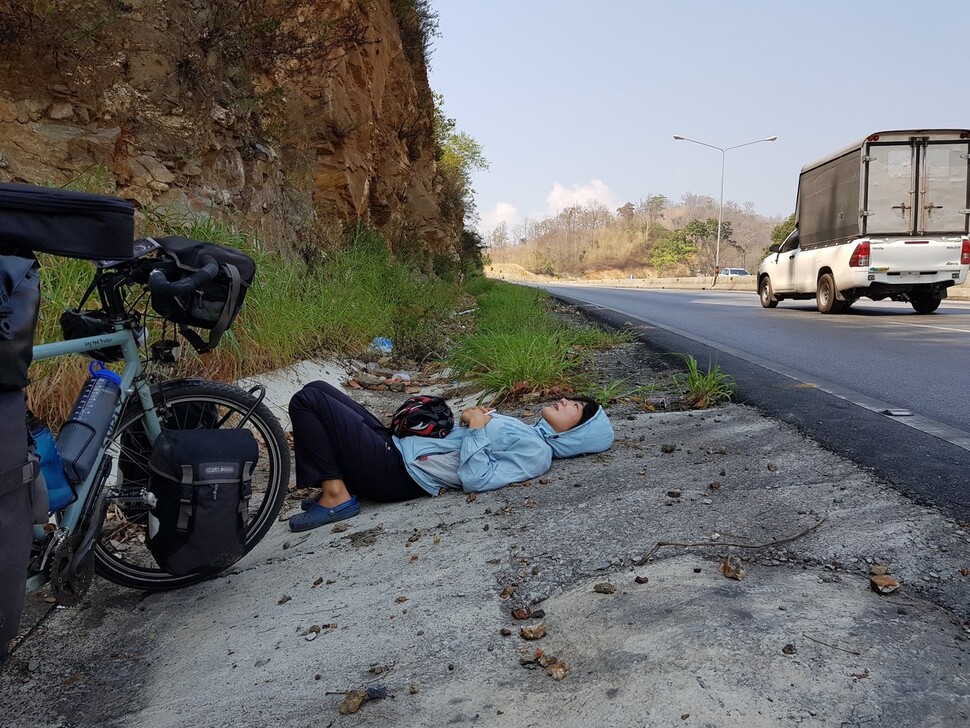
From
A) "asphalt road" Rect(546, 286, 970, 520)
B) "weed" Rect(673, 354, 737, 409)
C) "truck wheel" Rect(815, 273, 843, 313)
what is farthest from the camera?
"truck wheel" Rect(815, 273, 843, 313)

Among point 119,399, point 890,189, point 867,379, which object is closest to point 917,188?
point 890,189

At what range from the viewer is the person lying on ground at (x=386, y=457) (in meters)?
3.53

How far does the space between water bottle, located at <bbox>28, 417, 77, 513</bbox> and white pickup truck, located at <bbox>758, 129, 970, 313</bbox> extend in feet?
41.8

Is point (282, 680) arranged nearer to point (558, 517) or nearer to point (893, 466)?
point (558, 517)

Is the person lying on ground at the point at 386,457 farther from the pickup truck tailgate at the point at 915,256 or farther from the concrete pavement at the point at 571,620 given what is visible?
the pickup truck tailgate at the point at 915,256

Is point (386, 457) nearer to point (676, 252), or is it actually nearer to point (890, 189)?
point (890, 189)

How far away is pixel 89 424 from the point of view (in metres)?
2.57

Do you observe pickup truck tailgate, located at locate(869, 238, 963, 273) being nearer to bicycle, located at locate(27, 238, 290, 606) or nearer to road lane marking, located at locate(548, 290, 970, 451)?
road lane marking, located at locate(548, 290, 970, 451)

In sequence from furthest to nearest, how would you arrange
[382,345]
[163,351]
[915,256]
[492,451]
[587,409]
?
[915,256] < [382,345] < [587,409] < [492,451] < [163,351]

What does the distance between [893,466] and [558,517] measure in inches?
60.7

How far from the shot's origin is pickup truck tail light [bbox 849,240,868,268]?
12.0 m

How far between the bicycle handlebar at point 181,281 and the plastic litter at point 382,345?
5.50m

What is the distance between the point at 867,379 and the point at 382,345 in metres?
5.08

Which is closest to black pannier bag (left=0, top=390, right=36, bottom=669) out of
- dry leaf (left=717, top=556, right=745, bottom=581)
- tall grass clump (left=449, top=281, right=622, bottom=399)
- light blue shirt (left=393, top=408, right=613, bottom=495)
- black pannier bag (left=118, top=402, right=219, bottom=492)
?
black pannier bag (left=118, top=402, right=219, bottom=492)
